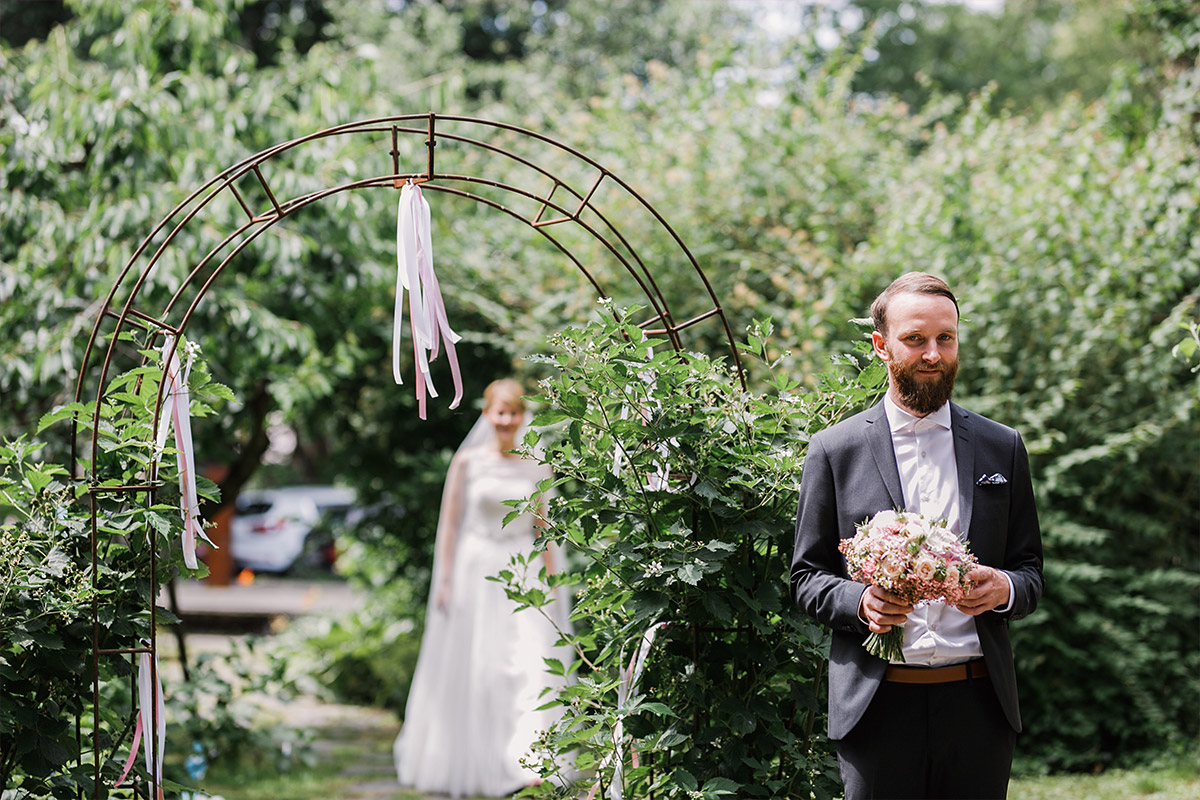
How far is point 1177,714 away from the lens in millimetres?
5367

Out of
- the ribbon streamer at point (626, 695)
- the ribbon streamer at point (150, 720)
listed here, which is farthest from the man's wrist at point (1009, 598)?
the ribbon streamer at point (150, 720)

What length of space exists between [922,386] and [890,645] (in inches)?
21.7

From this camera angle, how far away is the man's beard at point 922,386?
7.75 ft

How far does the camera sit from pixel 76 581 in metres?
2.98

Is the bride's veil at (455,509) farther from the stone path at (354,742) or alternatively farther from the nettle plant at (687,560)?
the nettle plant at (687,560)

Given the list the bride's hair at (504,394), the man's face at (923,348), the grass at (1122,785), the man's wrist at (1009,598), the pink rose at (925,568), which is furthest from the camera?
the bride's hair at (504,394)

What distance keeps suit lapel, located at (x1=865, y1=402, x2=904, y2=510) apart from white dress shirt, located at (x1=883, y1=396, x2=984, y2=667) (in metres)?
0.02

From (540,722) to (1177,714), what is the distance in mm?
3092

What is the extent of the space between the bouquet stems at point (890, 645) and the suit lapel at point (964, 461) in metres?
0.27

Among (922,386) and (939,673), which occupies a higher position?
(922,386)

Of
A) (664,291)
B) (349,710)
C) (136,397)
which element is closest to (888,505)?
(136,397)

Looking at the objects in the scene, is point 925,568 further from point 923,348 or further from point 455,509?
point 455,509

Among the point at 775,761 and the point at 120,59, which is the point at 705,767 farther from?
the point at 120,59

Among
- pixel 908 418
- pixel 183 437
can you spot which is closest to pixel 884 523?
pixel 908 418
